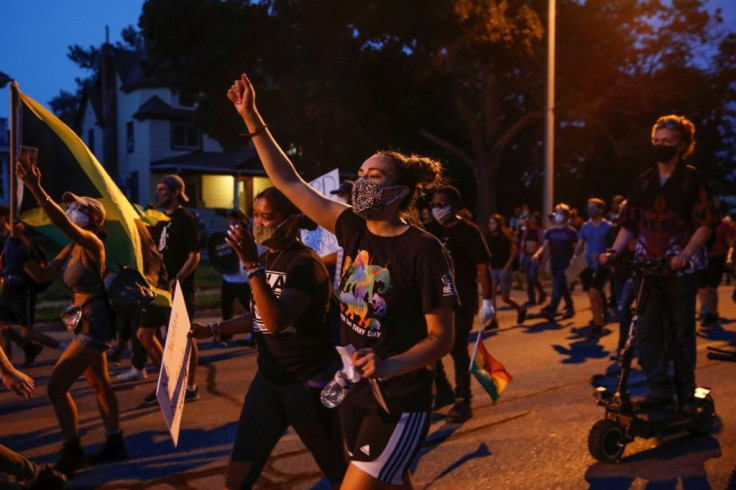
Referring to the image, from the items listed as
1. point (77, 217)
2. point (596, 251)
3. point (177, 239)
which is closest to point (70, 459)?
point (77, 217)

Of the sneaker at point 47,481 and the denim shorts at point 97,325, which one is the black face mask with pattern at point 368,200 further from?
the denim shorts at point 97,325

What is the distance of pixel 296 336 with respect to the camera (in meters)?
3.69

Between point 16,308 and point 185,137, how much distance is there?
1251 inches

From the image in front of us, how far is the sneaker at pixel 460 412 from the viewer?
637 cm

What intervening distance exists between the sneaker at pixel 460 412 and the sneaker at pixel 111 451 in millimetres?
2686

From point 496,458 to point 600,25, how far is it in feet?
82.5

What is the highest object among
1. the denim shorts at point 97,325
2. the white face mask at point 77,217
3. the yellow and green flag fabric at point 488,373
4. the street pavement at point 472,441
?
the white face mask at point 77,217

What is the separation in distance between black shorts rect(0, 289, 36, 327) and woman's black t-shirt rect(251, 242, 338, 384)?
5.92 meters

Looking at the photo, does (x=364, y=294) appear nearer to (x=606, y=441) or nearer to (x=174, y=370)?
(x=174, y=370)

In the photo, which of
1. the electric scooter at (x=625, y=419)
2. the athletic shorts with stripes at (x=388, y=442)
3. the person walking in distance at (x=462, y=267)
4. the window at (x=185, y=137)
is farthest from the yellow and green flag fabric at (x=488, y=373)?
the window at (x=185, y=137)

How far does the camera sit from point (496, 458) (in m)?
5.41

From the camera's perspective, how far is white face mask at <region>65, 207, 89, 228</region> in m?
4.92

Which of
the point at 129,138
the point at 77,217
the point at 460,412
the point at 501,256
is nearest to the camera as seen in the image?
the point at 77,217

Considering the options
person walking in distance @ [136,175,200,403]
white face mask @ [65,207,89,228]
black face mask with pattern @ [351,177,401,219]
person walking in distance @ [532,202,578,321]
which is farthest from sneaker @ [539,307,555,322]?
black face mask with pattern @ [351,177,401,219]
